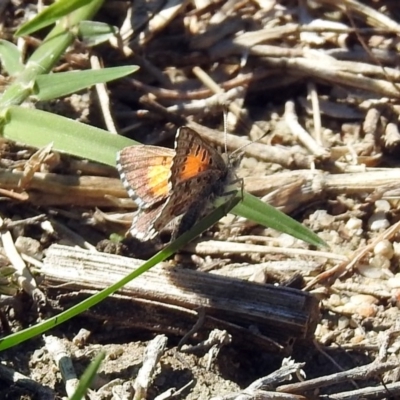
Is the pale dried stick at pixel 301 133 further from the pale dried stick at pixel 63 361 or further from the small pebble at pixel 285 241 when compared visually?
the pale dried stick at pixel 63 361

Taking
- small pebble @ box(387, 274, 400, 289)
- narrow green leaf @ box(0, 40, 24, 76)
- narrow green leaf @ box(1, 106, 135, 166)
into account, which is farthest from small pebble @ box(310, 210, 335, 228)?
narrow green leaf @ box(0, 40, 24, 76)

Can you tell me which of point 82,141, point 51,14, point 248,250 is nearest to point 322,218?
point 248,250

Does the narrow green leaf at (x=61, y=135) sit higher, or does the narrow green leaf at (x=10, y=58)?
the narrow green leaf at (x=10, y=58)

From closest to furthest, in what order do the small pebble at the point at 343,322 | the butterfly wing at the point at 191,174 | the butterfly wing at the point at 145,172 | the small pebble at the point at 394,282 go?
the butterfly wing at the point at 191,174 → the butterfly wing at the point at 145,172 → the small pebble at the point at 343,322 → the small pebble at the point at 394,282

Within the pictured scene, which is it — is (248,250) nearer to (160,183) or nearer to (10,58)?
(160,183)

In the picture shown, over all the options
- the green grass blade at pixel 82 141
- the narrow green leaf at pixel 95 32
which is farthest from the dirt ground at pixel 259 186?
the green grass blade at pixel 82 141

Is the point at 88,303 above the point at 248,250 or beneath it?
above
